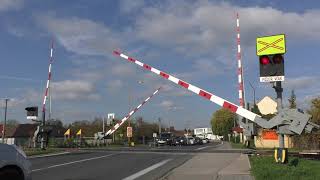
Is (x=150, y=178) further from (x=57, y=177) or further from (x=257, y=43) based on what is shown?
(x=257, y=43)

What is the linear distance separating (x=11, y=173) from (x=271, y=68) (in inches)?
343

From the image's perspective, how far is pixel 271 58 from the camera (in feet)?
46.2

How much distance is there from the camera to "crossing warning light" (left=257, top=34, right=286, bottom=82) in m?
13.9

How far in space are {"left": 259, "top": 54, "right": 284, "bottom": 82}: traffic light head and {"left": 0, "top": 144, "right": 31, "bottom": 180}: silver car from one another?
8.03 m

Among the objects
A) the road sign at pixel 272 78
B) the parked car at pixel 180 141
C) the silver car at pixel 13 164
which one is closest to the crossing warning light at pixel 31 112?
the road sign at pixel 272 78

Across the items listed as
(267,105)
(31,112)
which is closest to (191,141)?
(267,105)

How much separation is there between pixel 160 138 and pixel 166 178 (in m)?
49.6

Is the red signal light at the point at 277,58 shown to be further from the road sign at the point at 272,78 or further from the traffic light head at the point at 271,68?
the road sign at the point at 272,78

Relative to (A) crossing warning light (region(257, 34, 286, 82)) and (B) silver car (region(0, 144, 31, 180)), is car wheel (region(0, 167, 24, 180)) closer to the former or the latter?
(B) silver car (region(0, 144, 31, 180))

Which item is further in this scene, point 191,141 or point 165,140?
point 191,141

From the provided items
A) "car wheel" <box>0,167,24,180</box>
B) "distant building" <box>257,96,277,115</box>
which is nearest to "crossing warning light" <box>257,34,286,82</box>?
"car wheel" <box>0,167,24,180</box>

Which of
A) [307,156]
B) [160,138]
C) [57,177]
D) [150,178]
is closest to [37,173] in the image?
[57,177]

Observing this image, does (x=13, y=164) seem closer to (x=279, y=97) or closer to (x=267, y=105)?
(x=279, y=97)

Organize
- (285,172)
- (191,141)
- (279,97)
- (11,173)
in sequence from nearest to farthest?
(11,173), (285,172), (279,97), (191,141)
